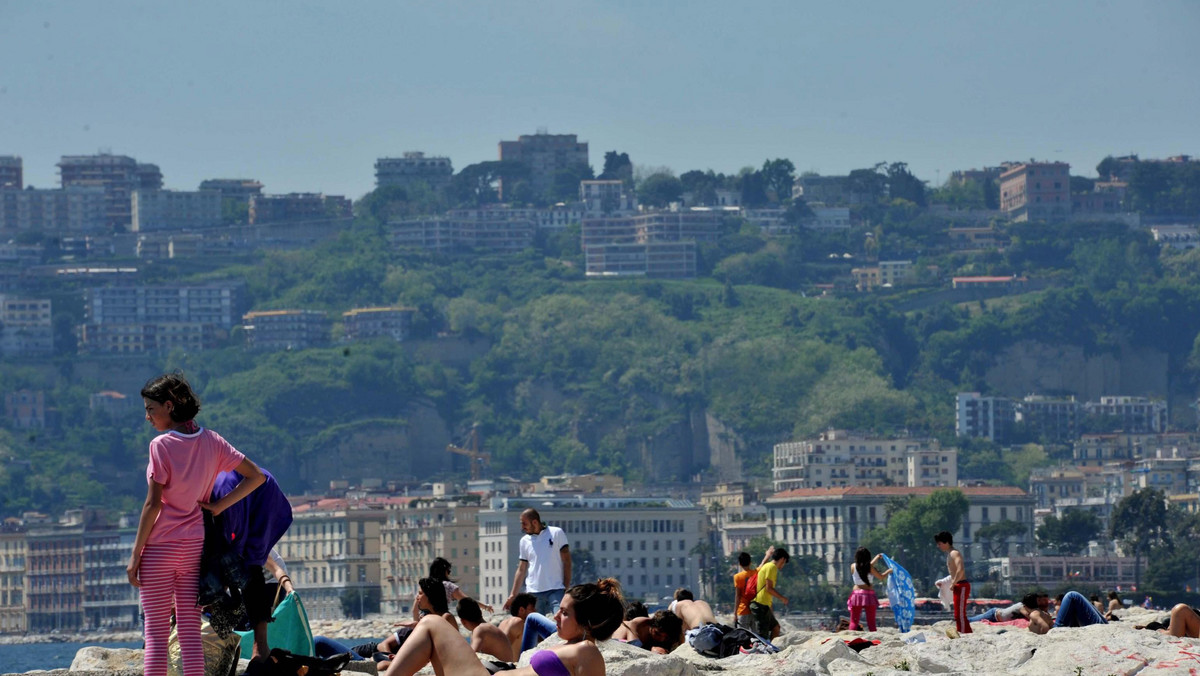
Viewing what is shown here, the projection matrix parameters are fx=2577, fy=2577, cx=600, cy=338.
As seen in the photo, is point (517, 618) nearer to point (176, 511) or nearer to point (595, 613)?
point (176, 511)

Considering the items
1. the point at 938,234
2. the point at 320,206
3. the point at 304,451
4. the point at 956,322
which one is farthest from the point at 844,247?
the point at 304,451

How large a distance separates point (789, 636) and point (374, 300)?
157619 mm

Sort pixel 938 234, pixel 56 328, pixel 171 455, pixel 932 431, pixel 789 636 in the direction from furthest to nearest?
pixel 938 234
pixel 56 328
pixel 932 431
pixel 789 636
pixel 171 455

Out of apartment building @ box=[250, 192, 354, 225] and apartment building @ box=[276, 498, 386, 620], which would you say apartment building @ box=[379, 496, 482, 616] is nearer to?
apartment building @ box=[276, 498, 386, 620]

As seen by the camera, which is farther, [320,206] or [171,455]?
[320,206]

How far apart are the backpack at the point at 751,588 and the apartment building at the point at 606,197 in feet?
573

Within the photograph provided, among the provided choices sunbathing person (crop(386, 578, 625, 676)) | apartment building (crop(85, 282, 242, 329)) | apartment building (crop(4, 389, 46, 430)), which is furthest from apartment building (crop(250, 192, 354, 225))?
sunbathing person (crop(386, 578, 625, 676))

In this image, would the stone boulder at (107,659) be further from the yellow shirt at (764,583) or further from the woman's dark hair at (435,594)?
the yellow shirt at (764,583)

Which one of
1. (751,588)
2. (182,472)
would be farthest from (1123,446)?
(182,472)

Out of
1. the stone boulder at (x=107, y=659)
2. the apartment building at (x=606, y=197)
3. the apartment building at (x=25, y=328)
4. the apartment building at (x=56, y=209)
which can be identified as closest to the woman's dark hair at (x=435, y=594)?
the stone boulder at (x=107, y=659)

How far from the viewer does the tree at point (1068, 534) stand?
104 metres

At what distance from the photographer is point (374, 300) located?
173 meters

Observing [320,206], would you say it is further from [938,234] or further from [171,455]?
[171,455]

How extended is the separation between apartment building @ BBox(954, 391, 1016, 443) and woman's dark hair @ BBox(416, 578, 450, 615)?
439ft
